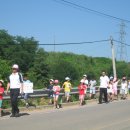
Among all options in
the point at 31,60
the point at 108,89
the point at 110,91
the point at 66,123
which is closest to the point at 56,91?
the point at 108,89

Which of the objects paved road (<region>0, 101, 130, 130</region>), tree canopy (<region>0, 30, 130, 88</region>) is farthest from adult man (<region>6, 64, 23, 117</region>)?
tree canopy (<region>0, 30, 130, 88</region>)

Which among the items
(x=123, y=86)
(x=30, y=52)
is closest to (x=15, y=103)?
(x=123, y=86)

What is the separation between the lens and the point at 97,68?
260 feet

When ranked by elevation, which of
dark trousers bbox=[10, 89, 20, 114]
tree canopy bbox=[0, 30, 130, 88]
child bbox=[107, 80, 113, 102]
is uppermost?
tree canopy bbox=[0, 30, 130, 88]

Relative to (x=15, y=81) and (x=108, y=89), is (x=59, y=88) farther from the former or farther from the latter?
(x=108, y=89)

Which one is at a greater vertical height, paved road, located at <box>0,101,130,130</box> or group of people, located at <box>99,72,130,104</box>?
group of people, located at <box>99,72,130,104</box>

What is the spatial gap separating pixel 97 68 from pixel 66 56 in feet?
23.4

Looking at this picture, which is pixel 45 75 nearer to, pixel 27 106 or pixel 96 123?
pixel 27 106

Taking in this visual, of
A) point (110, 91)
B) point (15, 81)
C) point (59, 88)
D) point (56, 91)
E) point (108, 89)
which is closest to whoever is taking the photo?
point (15, 81)

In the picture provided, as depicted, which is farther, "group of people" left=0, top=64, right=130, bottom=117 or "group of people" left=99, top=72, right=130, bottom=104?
"group of people" left=99, top=72, right=130, bottom=104

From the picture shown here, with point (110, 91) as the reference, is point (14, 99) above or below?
below

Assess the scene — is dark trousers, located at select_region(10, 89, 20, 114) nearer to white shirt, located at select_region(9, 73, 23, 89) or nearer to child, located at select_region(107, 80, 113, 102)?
white shirt, located at select_region(9, 73, 23, 89)

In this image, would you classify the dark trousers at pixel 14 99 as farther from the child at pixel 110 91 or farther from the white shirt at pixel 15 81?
the child at pixel 110 91

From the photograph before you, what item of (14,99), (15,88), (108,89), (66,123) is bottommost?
(66,123)
